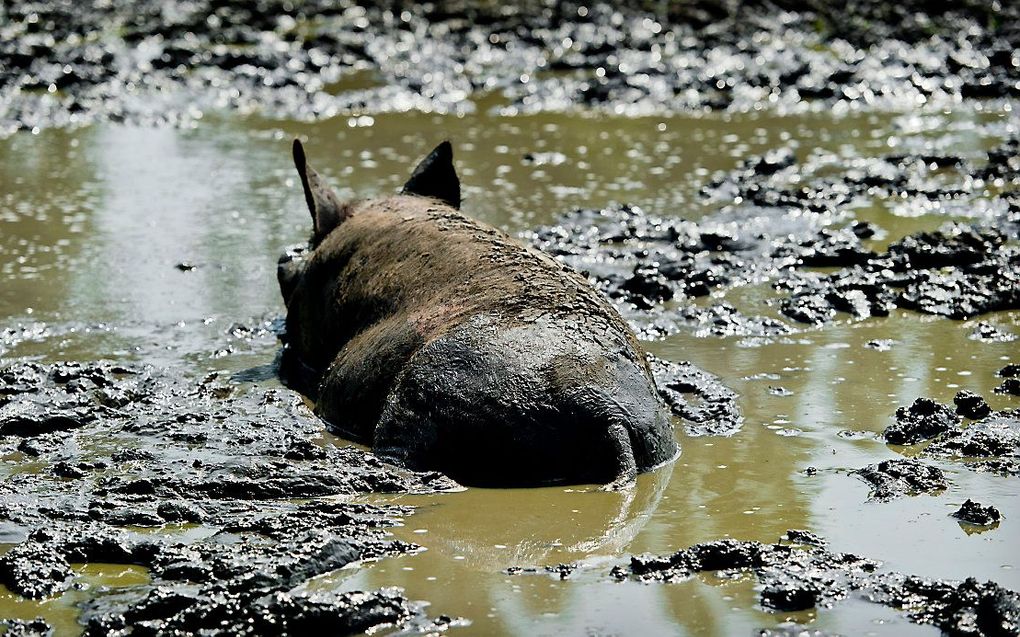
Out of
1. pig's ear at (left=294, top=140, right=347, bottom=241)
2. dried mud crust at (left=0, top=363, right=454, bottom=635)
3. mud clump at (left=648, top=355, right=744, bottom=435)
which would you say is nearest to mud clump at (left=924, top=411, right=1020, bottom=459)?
mud clump at (left=648, top=355, right=744, bottom=435)

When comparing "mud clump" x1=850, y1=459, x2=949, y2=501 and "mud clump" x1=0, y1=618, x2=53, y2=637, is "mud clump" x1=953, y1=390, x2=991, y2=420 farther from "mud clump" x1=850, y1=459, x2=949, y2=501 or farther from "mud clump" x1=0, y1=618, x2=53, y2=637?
"mud clump" x1=0, y1=618, x2=53, y2=637

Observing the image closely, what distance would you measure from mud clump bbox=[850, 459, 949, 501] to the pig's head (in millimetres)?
2628

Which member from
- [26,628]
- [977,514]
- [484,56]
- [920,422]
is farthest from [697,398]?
[484,56]

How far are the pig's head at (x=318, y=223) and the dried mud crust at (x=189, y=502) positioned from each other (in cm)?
49

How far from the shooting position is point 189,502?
17.7ft

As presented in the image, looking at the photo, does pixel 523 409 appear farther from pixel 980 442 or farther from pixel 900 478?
pixel 980 442

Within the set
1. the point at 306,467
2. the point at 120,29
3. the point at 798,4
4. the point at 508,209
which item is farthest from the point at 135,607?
the point at 798,4

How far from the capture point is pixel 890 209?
35.7 ft

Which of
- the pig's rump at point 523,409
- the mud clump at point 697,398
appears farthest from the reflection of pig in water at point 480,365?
the mud clump at point 697,398

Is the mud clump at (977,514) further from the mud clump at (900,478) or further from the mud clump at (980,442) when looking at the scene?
the mud clump at (980,442)

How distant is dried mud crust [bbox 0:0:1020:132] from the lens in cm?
1488

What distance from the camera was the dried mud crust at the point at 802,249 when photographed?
837cm

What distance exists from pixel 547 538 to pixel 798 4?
1529cm

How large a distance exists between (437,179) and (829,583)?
369 centimetres
